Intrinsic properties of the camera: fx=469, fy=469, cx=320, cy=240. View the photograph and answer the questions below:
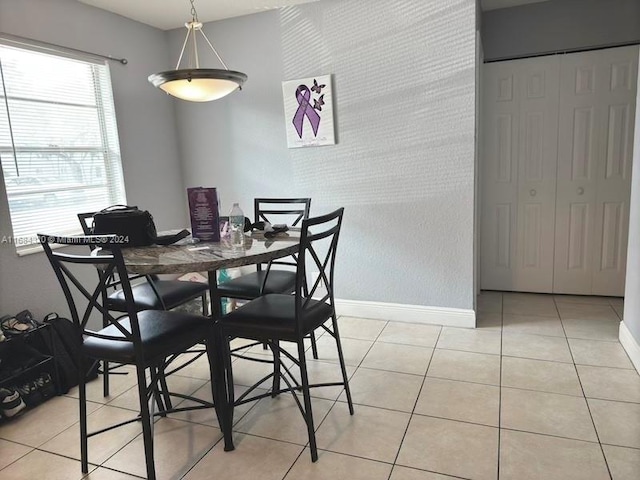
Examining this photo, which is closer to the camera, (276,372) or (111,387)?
(276,372)

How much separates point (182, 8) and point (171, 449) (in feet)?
9.38

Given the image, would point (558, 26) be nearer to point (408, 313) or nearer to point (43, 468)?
point (408, 313)

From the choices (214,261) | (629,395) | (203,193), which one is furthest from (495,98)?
(214,261)

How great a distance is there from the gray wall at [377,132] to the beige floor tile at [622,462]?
1448mm

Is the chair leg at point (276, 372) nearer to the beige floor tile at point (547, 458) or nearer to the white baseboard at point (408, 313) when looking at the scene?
the beige floor tile at point (547, 458)

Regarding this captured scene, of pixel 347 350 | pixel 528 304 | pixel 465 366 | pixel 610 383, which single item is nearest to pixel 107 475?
pixel 347 350

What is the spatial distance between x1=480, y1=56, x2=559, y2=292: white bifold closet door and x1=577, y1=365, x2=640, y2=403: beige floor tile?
4.81ft

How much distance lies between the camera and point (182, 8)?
Result: 331 centimetres

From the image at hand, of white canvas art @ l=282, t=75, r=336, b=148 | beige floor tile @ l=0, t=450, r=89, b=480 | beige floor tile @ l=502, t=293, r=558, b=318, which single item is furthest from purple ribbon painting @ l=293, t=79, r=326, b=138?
beige floor tile @ l=0, t=450, r=89, b=480

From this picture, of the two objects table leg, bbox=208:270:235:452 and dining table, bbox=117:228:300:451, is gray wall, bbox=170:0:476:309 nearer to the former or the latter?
dining table, bbox=117:228:300:451

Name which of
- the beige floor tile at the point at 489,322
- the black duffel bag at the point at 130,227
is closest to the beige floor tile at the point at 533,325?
the beige floor tile at the point at 489,322

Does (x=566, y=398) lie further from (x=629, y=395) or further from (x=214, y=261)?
(x=214, y=261)

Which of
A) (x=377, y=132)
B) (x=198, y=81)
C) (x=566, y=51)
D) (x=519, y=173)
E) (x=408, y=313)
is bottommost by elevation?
(x=408, y=313)

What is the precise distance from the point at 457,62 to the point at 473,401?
2058mm
